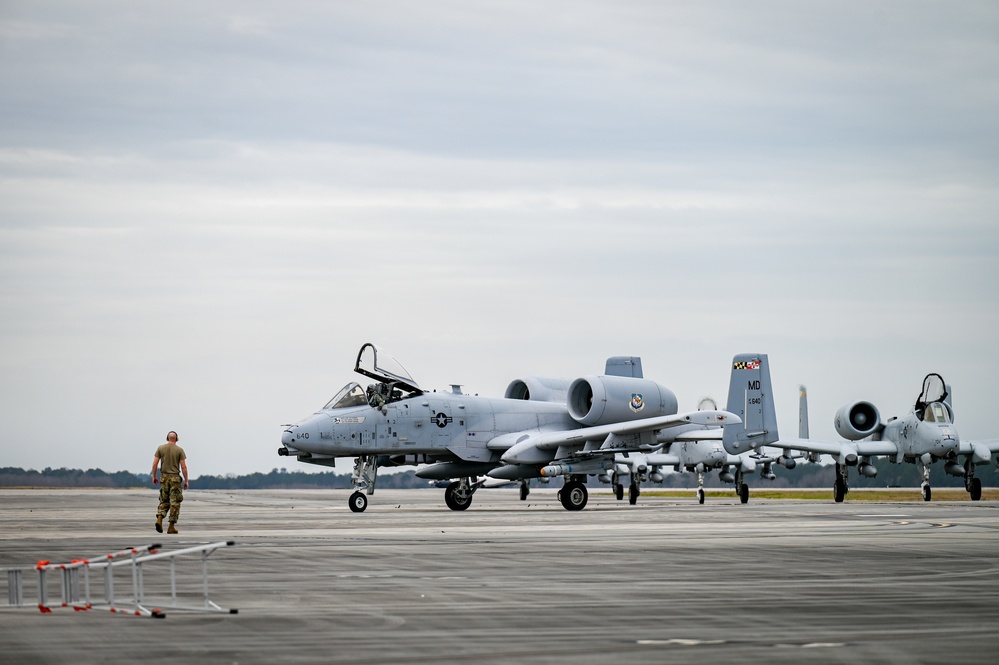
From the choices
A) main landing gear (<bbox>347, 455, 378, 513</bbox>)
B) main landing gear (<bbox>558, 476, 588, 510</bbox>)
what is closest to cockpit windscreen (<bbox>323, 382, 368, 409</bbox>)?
main landing gear (<bbox>347, 455, 378, 513</bbox>)

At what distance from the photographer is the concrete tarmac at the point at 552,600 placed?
880cm

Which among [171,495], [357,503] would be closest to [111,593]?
[171,495]

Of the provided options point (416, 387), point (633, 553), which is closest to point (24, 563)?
point (633, 553)

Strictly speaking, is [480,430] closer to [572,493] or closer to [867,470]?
[572,493]

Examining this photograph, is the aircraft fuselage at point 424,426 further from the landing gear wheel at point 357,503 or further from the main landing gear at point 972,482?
the main landing gear at point 972,482

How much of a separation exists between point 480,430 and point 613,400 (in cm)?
363

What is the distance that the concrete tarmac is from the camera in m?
8.80

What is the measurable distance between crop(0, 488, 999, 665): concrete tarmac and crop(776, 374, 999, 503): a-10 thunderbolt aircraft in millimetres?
20703

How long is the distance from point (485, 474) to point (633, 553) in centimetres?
1816

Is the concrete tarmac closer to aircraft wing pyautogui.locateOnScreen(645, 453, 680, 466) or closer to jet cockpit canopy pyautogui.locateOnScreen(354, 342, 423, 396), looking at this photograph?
jet cockpit canopy pyautogui.locateOnScreen(354, 342, 423, 396)

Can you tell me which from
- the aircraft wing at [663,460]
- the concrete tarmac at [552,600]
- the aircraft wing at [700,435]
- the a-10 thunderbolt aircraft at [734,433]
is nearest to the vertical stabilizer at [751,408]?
the a-10 thunderbolt aircraft at [734,433]

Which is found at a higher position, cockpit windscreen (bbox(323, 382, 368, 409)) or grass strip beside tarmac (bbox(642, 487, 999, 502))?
cockpit windscreen (bbox(323, 382, 368, 409))

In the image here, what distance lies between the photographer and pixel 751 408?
42.0 metres

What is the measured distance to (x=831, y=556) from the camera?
16.6 meters
